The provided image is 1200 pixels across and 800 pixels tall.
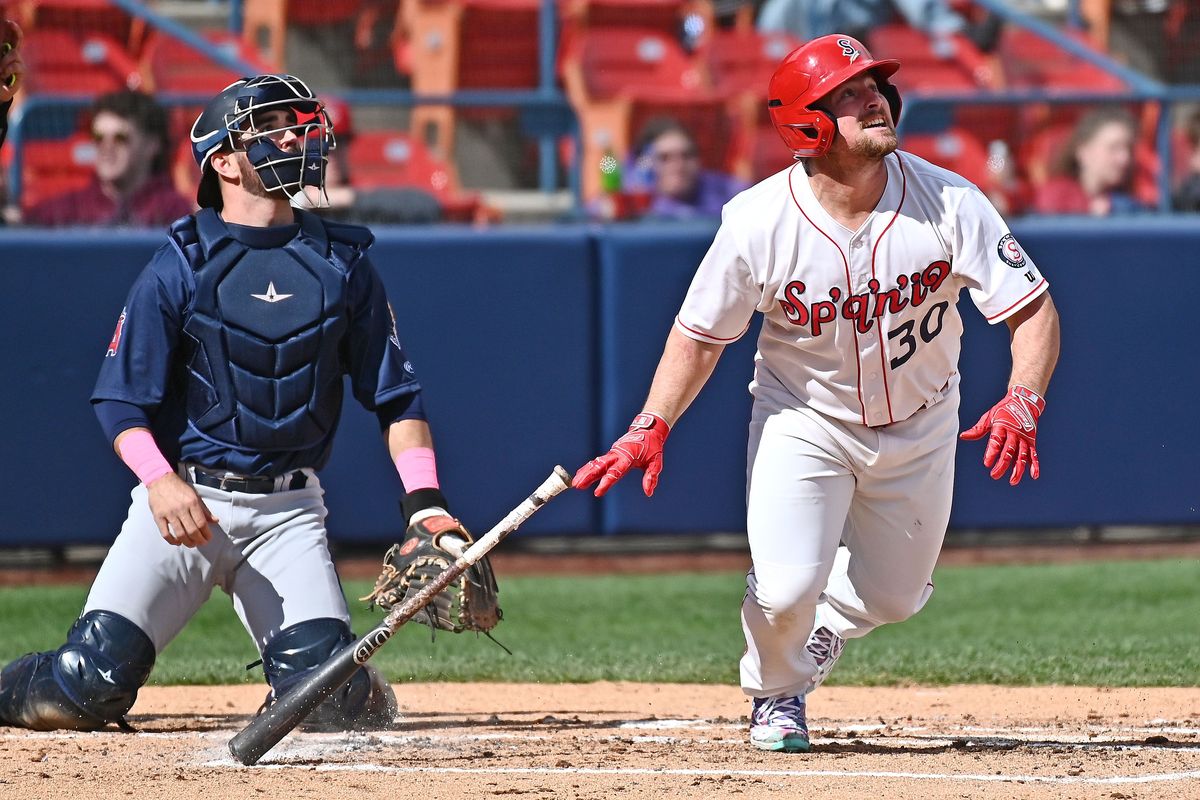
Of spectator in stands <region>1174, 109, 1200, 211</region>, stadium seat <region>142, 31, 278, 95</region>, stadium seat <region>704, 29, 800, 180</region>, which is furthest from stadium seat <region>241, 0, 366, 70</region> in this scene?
spectator in stands <region>1174, 109, 1200, 211</region>

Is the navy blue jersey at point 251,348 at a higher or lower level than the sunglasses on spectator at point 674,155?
lower

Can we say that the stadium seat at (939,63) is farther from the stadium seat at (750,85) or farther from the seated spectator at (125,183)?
the seated spectator at (125,183)

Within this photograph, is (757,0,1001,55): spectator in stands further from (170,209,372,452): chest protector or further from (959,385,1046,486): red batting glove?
(959,385,1046,486): red batting glove

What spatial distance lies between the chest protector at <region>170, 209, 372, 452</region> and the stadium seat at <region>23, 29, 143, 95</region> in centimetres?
386

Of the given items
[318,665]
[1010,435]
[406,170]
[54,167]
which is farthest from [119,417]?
[406,170]

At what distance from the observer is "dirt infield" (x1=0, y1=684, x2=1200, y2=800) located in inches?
144

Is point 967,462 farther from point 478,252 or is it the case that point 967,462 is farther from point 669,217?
point 478,252

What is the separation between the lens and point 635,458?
156 inches

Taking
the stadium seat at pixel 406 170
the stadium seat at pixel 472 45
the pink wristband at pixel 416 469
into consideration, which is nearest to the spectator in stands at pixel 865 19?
the stadium seat at pixel 472 45

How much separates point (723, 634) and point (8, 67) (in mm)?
3609

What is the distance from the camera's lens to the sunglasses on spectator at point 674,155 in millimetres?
8469

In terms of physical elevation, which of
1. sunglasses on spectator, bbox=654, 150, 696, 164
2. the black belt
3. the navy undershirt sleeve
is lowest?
the black belt

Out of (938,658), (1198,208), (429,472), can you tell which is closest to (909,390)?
(429,472)

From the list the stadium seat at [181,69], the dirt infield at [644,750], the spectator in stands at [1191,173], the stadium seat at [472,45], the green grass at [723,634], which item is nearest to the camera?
the dirt infield at [644,750]
